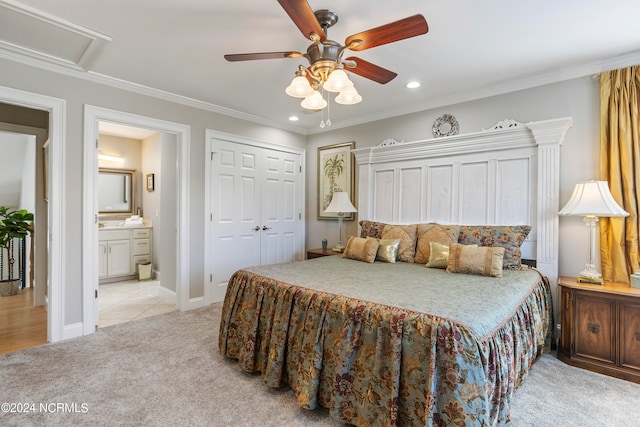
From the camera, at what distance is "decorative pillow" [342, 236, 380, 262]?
10.5 ft

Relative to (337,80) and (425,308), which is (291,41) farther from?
(425,308)

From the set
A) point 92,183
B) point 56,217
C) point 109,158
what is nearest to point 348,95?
A: point 92,183

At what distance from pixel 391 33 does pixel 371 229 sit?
7.97ft

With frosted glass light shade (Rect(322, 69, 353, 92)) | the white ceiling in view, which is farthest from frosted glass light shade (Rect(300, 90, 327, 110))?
the white ceiling

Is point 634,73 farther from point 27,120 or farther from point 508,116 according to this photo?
point 27,120

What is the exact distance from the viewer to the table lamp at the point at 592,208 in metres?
2.34

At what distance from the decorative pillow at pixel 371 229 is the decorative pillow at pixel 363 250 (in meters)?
0.40

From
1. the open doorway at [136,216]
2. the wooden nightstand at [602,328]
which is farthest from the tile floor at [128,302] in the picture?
the wooden nightstand at [602,328]

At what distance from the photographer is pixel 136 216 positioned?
5621mm

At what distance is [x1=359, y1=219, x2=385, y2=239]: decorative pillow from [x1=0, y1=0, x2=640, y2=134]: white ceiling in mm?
1512

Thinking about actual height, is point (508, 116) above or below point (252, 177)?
above

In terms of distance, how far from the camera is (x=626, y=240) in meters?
2.51

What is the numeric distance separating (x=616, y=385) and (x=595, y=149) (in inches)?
73.9

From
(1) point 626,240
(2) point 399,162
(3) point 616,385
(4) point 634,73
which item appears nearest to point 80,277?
(2) point 399,162
